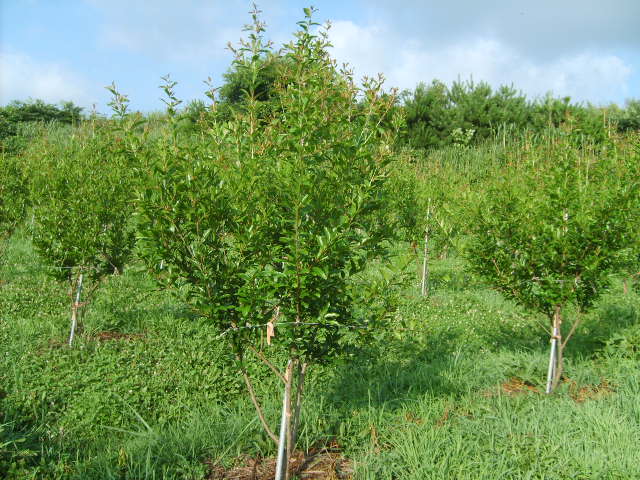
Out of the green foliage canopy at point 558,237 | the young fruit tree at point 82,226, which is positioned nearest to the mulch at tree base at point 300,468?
the green foliage canopy at point 558,237

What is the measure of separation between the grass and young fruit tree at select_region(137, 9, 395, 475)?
0.32m

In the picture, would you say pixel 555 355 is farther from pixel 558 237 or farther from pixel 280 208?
pixel 280 208

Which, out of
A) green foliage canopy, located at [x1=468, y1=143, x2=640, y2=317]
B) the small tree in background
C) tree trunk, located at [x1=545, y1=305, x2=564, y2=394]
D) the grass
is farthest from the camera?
the small tree in background

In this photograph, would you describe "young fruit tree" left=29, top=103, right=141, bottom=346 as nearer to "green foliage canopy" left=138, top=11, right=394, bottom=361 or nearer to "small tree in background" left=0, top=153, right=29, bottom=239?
"small tree in background" left=0, top=153, right=29, bottom=239

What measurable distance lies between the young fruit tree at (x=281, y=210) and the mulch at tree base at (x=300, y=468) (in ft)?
1.51

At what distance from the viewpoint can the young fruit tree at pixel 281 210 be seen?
2.94 metres

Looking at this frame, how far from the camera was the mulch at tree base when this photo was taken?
3693mm

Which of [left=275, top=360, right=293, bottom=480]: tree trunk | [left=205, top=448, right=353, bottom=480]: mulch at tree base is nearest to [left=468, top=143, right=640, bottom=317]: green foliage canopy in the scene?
[left=205, top=448, right=353, bottom=480]: mulch at tree base

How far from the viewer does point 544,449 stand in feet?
12.3

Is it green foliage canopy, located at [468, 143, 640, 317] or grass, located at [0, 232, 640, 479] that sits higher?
green foliage canopy, located at [468, 143, 640, 317]

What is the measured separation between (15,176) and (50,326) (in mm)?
5046

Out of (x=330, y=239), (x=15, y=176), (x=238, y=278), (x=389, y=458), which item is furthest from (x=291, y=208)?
(x=15, y=176)

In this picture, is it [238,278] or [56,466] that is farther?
[56,466]

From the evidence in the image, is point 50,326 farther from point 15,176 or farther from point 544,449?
point 544,449
